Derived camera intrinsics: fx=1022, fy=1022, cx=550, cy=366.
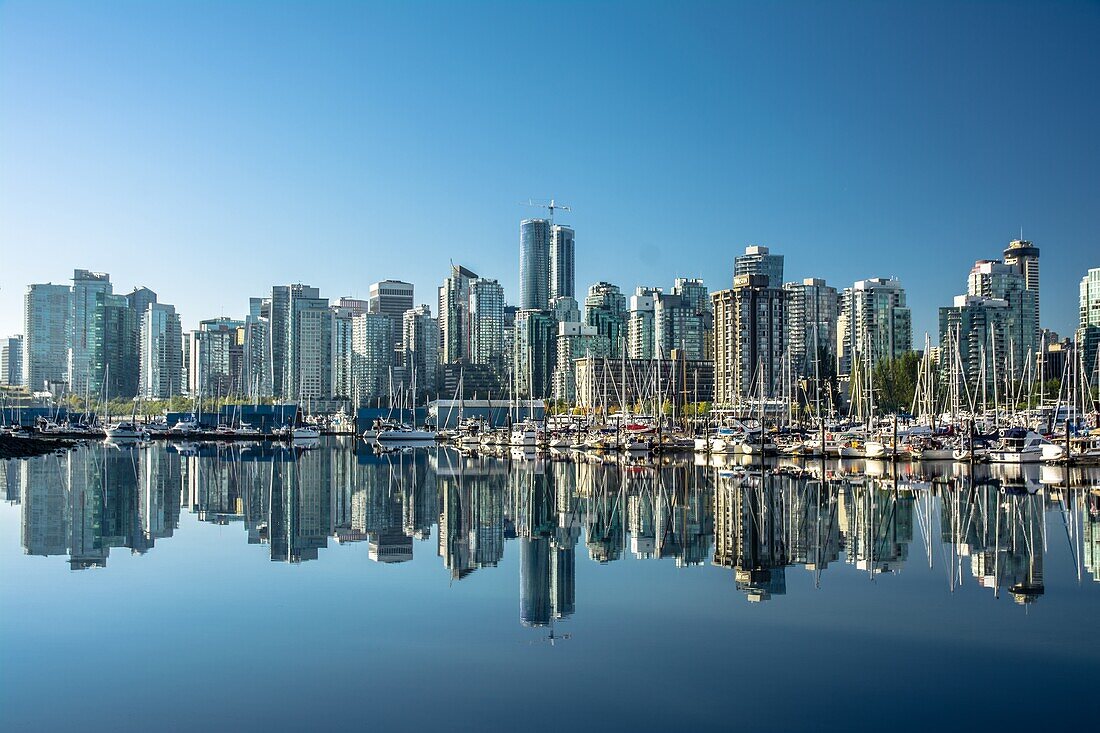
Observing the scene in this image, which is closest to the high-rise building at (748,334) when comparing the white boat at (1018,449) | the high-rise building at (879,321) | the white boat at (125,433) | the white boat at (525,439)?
the high-rise building at (879,321)

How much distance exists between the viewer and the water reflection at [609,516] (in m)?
25.2

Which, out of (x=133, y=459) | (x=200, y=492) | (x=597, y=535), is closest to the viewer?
(x=597, y=535)

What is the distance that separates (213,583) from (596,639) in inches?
399

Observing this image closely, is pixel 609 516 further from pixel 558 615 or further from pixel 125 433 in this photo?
pixel 125 433

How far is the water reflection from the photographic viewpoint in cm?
2525

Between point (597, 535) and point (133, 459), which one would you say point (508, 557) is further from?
point (133, 459)

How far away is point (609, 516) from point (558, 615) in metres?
16.6

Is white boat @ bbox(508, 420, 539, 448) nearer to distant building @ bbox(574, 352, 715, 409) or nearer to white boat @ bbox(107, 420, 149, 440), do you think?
white boat @ bbox(107, 420, 149, 440)

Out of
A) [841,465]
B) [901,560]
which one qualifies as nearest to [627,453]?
[841,465]

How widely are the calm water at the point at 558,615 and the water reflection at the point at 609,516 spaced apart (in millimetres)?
201

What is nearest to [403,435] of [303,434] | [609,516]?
[303,434]

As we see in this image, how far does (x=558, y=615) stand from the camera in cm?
1936

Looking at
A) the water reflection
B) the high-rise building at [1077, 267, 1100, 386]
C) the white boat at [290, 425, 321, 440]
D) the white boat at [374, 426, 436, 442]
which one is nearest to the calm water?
the water reflection

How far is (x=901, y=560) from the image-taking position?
2528 centimetres
